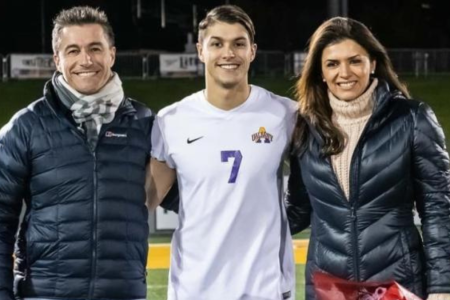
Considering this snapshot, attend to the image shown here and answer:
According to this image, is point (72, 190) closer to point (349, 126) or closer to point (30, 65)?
point (349, 126)

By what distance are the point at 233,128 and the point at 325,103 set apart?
0.35m

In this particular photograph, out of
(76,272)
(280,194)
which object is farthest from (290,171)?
(76,272)

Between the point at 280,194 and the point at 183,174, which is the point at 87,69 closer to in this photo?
the point at 183,174

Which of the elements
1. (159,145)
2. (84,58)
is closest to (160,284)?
(159,145)

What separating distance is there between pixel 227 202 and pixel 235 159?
0.16m

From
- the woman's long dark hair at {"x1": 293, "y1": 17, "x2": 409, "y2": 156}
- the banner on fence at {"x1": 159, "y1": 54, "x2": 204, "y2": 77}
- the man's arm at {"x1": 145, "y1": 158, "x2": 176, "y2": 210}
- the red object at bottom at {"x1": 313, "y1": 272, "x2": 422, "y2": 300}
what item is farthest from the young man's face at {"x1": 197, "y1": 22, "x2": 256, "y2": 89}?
the banner on fence at {"x1": 159, "y1": 54, "x2": 204, "y2": 77}

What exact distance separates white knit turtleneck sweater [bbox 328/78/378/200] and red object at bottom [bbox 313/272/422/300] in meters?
0.31

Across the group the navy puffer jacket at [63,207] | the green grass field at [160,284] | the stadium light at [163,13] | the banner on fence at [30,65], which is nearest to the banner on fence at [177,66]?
the banner on fence at [30,65]

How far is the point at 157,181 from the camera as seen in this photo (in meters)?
3.68

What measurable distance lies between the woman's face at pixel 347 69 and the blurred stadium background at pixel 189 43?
8341 mm

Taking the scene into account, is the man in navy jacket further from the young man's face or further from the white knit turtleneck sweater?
the white knit turtleneck sweater

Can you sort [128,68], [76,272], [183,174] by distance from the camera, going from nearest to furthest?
[76,272], [183,174], [128,68]

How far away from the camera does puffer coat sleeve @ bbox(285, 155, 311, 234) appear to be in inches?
147

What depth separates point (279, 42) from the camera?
29.9 meters
